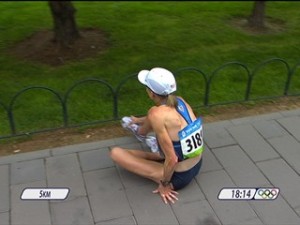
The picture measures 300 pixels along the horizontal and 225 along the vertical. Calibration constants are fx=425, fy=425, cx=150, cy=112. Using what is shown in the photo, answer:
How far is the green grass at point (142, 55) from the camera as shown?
5.86 meters

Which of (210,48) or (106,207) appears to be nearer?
(106,207)

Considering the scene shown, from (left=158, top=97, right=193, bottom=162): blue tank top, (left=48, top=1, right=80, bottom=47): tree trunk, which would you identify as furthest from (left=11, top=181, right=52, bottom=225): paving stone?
(left=48, top=1, right=80, bottom=47): tree trunk

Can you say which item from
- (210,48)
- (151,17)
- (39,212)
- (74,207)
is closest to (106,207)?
(74,207)

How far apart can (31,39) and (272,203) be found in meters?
5.22

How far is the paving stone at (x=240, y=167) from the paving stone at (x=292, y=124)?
0.80 meters

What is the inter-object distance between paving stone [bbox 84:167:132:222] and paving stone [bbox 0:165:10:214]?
0.79 metres

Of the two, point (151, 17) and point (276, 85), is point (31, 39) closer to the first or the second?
point (151, 17)

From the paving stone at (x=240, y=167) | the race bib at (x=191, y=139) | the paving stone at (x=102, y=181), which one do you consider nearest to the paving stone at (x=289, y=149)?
the paving stone at (x=240, y=167)

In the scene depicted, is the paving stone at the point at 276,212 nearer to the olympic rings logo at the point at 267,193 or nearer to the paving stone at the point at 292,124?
the olympic rings logo at the point at 267,193

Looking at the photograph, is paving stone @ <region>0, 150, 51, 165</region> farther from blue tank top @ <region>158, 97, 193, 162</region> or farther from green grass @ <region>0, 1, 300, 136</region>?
blue tank top @ <region>158, 97, 193, 162</region>

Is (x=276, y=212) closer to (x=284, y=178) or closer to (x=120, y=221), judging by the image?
(x=284, y=178)

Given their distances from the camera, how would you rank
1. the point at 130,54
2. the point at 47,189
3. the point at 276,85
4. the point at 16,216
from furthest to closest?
the point at 130,54 < the point at 276,85 < the point at 47,189 < the point at 16,216

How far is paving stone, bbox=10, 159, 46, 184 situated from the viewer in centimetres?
441

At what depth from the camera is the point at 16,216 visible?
392 cm
